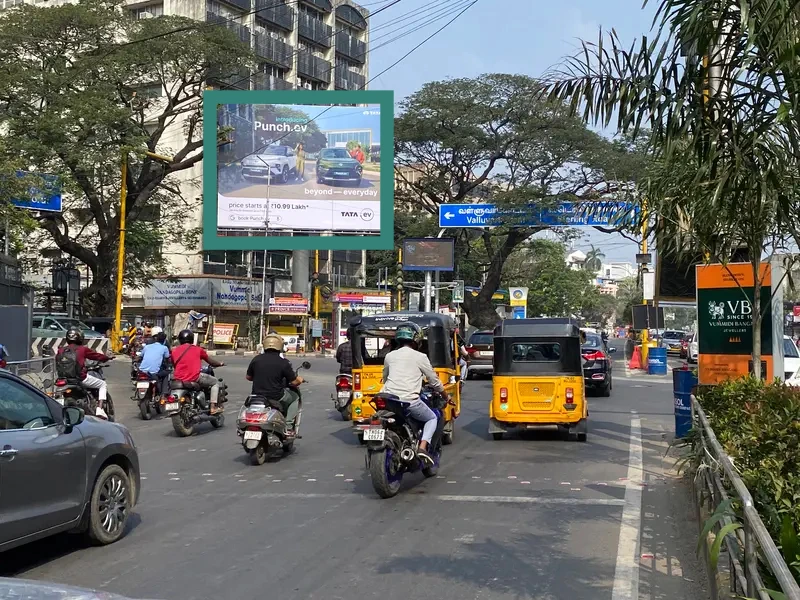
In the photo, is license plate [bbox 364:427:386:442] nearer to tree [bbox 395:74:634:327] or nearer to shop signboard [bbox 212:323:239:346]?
tree [bbox 395:74:634:327]

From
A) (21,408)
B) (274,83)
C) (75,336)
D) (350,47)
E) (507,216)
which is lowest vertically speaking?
(21,408)

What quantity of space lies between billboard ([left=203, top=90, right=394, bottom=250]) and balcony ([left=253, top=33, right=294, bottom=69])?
20.6m

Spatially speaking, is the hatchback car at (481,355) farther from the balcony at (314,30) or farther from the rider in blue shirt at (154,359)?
the balcony at (314,30)

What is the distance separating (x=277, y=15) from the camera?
2308 inches

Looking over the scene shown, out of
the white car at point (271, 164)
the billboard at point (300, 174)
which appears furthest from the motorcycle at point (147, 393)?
the white car at point (271, 164)

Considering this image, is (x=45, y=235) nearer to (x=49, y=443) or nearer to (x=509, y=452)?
(x=509, y=452)

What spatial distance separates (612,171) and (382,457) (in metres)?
31.9

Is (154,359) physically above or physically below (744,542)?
above

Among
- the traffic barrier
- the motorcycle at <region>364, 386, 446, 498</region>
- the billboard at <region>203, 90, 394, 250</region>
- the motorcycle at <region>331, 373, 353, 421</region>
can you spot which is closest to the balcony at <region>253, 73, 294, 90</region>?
the billboard at <region>203, 90, 394, 250</region>

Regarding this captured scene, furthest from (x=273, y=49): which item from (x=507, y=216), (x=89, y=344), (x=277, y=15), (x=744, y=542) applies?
(x=744, y=542)

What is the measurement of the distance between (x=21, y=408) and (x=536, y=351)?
378 inches

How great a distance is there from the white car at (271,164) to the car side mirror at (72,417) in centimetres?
3092

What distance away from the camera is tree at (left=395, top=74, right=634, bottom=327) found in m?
40.3

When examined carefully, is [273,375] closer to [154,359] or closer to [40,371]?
[154,359]
